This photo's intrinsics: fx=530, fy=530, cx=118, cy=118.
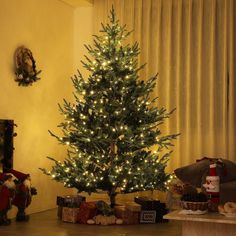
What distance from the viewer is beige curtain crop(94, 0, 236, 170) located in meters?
6.62

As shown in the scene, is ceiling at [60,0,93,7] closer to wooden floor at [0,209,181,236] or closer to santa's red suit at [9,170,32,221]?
santa's red suit at [9,170,32,221]

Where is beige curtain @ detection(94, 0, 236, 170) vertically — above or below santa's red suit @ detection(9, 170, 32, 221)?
above

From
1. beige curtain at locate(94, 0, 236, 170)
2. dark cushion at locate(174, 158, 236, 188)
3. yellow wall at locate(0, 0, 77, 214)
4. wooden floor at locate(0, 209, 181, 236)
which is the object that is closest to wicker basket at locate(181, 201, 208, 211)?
wooden floor at locate(0, 209, 181, 236)

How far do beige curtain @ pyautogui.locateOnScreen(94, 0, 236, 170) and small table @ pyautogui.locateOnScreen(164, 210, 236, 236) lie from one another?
3.37 metres

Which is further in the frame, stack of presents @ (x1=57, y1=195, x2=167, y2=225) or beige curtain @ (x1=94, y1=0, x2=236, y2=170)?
beige curtain @ (x1=94, y1=0, x2=236, y2=170)

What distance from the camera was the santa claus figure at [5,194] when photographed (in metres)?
5.07

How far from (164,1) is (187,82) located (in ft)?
3.68

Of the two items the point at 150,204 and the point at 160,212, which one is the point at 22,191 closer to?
the point at 150,204

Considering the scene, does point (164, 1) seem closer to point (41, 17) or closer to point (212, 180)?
point (41, 17)

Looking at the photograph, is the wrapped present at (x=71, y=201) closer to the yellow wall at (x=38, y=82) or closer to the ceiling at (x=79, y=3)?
the yellow wall at (x=38, y=82)

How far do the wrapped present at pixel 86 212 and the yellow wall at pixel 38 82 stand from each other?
3.15 feet

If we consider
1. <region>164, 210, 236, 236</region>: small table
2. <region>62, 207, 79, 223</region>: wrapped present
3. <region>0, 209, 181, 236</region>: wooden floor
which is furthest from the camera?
<region>62, 207, 79, 223</region>: wrapped present

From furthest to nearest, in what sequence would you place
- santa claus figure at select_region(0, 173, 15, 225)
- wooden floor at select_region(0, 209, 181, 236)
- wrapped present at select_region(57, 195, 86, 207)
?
1. wrapped present at select_region(57, 195, 86, 207)
2. santa claus figure at select_region(0, 173, 15, 225)
3. wooden floor at select_region(0, 209, 181, 236)

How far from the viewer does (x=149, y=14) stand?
6965 millimetres
